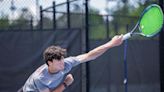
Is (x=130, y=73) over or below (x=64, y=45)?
below

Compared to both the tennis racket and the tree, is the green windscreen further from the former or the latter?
the tree

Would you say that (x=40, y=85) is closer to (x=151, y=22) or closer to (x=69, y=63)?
(x=69, y=63)

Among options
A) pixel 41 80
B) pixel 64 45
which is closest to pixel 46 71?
pixel 41 80

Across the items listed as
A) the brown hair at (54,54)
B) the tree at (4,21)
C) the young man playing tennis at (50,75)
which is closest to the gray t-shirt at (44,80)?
the young man playing tennis at (50,75)

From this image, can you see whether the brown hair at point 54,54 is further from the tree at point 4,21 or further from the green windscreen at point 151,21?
the tree at point 4,21

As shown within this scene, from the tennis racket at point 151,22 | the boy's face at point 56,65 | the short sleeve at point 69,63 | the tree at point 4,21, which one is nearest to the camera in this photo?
the boy's face at point 56,65

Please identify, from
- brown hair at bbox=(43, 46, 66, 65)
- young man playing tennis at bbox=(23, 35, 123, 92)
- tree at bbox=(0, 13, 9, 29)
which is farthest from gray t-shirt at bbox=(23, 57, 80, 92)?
tree at bbox=(0, 13, 9, 29)

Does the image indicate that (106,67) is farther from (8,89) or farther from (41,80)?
(41,80)

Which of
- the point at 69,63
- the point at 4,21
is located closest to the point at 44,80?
the point at 69,63

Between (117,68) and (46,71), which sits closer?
(46,71)

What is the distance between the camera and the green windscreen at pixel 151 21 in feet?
15.6

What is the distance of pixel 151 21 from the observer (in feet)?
15.8

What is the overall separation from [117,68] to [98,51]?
2.58 meters

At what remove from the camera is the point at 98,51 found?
15.4 ft
